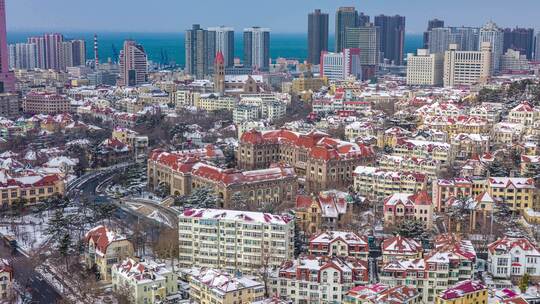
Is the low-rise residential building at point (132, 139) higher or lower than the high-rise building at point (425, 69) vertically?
lower

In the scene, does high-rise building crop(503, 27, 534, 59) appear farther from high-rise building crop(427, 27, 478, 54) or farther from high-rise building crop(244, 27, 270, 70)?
high-rise building crop(244, 27, 270, 70)

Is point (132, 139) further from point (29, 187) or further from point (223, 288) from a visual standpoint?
point (223, 288)

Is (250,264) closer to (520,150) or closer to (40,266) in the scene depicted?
(40,266)

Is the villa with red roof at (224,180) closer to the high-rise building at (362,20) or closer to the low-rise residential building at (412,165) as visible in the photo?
the low-rise residential building at (412,165)

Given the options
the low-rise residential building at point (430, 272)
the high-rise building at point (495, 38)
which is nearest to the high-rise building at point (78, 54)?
the high-rise building at point (495, 38)

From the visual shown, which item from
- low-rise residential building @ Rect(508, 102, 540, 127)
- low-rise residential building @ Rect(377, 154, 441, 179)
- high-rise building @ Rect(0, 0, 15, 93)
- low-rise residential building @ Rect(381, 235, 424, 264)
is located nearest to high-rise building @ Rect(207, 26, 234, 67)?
high-rise building @ Rect(0, 0, 15, 93)

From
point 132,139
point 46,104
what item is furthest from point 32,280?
point 46,104

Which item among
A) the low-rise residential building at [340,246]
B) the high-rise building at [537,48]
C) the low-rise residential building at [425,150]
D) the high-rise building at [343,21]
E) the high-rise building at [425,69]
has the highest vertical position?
the high-rise building at [343,21]
